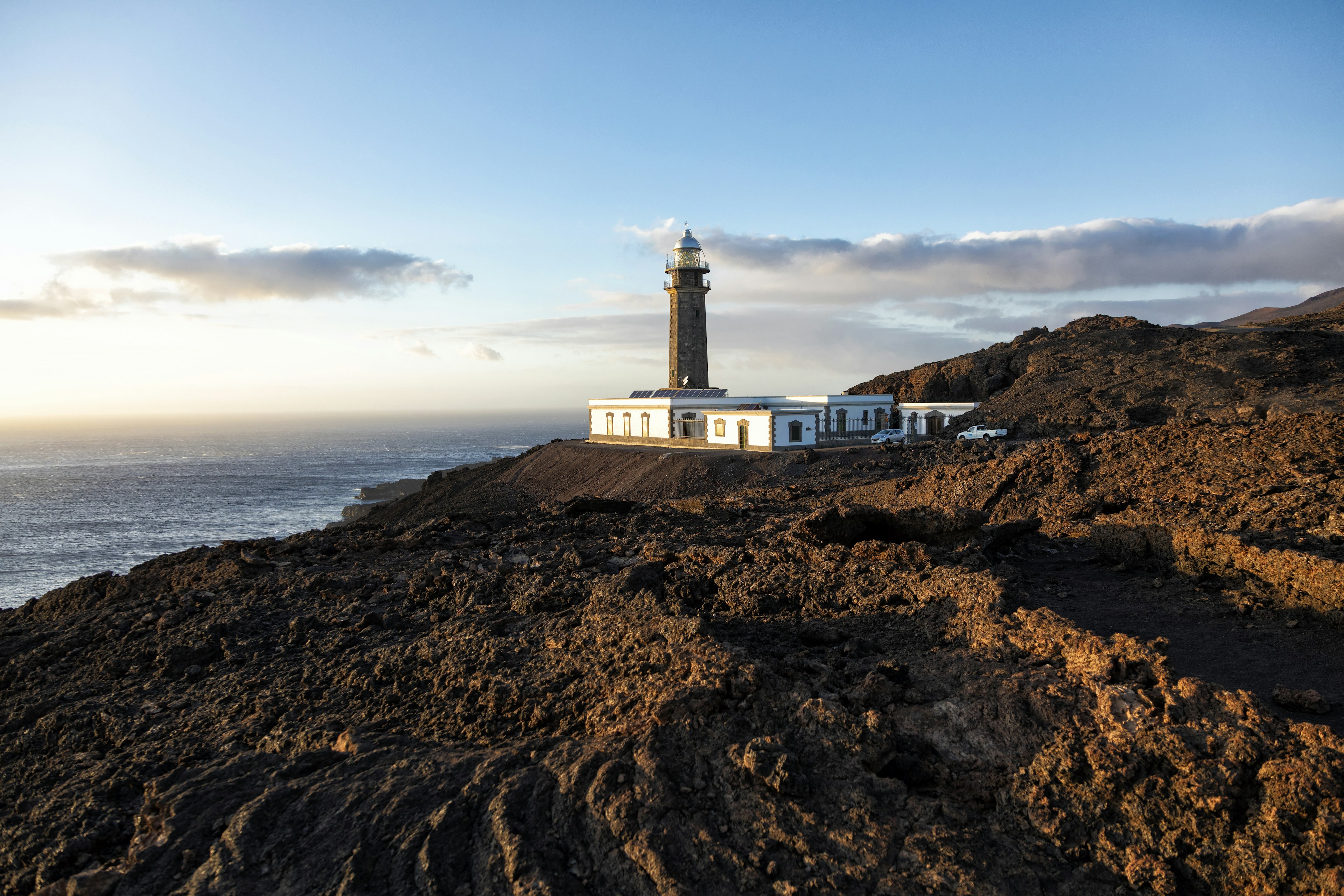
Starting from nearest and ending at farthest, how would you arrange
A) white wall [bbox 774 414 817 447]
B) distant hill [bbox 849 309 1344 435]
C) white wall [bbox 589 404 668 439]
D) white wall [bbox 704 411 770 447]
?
white wall [bbox 774 414 817 447] < white wall [bbox 704 411 770 447] < distant hill [bbox 849 309 1344 435] < white wall [bbox 589 404 668 439]

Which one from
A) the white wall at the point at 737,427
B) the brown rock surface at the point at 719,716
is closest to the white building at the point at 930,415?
the white wall at the point at 737,427

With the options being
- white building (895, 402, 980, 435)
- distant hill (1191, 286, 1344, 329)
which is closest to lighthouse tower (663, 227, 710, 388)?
white building (895, 402, 980, 435)

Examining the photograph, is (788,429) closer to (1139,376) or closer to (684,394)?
(684,394)

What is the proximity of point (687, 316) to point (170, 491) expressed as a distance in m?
44.0

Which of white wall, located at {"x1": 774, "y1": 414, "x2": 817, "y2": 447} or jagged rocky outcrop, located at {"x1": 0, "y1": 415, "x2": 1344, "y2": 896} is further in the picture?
white wall, located at {"x1": 774, "y1": 414, "x2": 817, "y2": 447}

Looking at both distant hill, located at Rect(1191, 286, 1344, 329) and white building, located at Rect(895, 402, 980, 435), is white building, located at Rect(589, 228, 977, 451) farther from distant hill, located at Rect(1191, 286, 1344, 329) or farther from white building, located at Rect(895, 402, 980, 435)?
distant hill, located at Rect(1191, 286, 1344, 329)

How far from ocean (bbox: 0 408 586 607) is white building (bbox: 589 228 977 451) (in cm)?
1835

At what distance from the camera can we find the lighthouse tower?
4734 centimetres

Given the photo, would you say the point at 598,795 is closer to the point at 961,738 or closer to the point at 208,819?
the point at 961,738

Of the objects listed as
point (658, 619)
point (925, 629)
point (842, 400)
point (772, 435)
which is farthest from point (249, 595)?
point (842, 400)

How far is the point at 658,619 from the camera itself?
24.4 ft

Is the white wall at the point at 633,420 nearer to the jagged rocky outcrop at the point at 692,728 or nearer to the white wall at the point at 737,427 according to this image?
the white wall at the point at 737,427

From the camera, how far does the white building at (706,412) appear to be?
36.9 metres

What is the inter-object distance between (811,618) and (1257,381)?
134ft
